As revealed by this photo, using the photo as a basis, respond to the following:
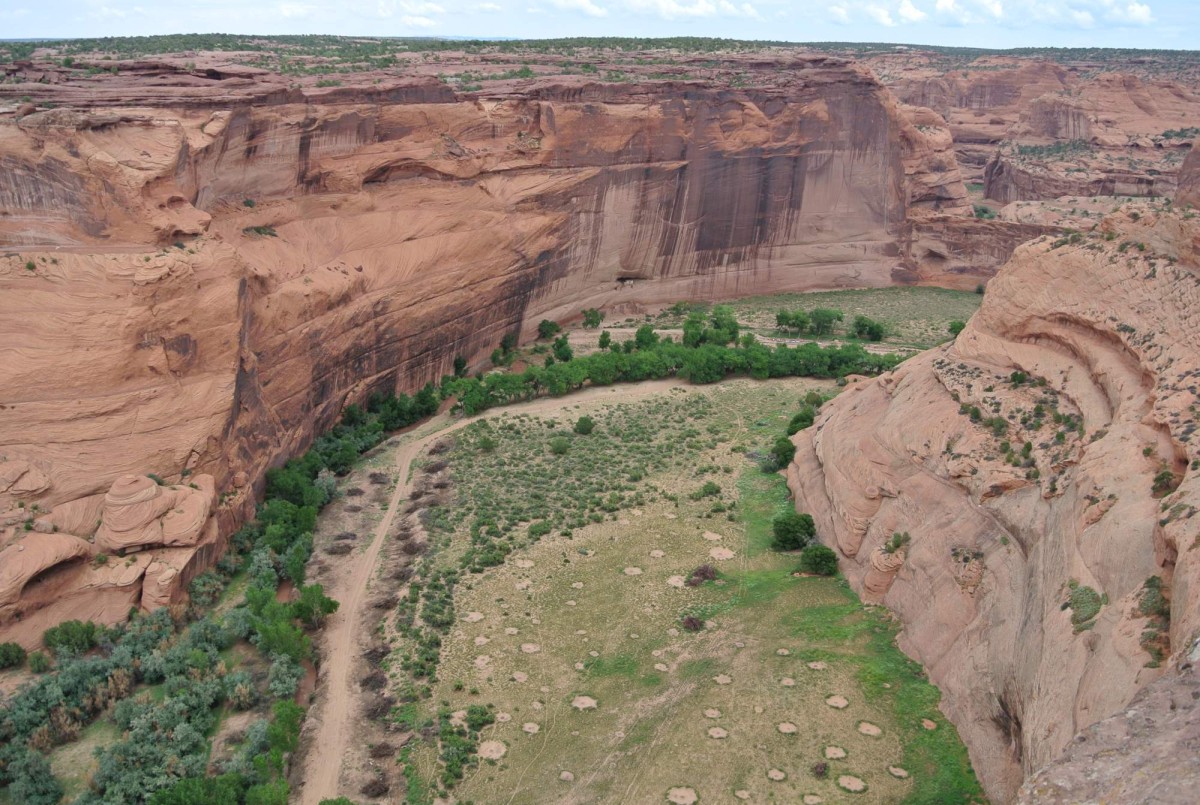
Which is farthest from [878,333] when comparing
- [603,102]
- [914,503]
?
[914,503]

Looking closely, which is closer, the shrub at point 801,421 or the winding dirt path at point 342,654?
the winding dirt path at point 342,654

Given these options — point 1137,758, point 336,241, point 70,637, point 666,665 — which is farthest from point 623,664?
point 336,241

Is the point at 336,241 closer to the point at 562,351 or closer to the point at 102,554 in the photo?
the point at 562,351

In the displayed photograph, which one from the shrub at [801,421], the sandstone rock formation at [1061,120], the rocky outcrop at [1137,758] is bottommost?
the shrub at [801,421]

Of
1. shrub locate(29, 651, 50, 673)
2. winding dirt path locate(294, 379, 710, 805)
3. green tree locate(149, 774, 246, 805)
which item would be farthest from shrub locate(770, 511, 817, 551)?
shrub locate(29, 651, 50, 673)

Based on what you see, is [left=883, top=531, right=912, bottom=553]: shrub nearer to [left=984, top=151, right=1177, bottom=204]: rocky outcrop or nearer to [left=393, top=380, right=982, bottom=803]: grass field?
[left=393, top=380, right=982, bottom=803]: grass field

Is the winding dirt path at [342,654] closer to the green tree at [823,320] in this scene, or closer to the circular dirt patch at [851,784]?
the circular dirt patch at [851,784]

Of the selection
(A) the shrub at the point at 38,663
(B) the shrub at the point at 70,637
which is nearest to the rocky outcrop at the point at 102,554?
(B) the shrub at the point at 70,637
